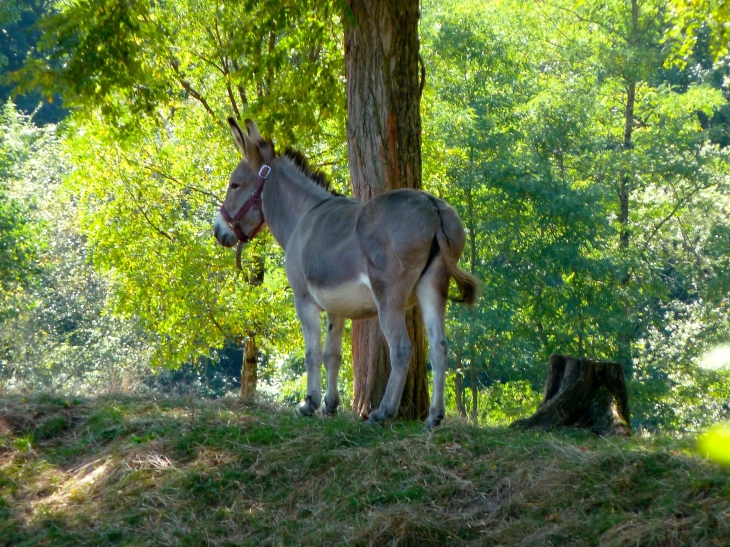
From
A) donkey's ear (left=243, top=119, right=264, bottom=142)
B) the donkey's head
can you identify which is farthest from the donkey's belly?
donkey's ear (left=243, top=119, right=264, bottom=142)

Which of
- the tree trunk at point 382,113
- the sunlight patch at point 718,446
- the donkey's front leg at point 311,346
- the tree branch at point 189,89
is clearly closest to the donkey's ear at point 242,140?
the tree trunk at point 382,113

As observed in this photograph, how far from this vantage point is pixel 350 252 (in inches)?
319

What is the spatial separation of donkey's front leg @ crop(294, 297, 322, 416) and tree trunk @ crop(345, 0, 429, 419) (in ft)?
2.63

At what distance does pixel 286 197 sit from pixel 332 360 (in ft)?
6.13

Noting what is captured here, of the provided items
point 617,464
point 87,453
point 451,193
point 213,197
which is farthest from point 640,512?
point 451,193

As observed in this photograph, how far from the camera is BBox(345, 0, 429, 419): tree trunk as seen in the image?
9633 mm

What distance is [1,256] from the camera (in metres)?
28.6

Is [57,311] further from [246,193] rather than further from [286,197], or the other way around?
[286,197]

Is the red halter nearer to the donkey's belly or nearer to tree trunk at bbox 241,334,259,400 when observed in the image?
the donkey's belly

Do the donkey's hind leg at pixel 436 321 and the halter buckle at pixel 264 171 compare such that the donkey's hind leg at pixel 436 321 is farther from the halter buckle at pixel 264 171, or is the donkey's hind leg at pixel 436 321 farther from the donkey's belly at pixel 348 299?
the halter buckle at pixel 264 171

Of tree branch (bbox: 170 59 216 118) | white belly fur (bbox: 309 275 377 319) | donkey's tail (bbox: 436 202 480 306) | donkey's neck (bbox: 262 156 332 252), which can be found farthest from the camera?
tree branch (bbox: 170 59 216 118)

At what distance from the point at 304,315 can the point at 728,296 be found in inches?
989

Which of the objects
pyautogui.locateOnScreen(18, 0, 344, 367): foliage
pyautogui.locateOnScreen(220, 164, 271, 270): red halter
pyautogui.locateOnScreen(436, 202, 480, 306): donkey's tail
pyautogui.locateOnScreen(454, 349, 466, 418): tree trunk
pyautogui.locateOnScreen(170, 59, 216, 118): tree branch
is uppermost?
pyautogui.locateOnScreen(170, 59, 216, 118): tree branch

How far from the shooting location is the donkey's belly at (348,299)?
26.6 feet
